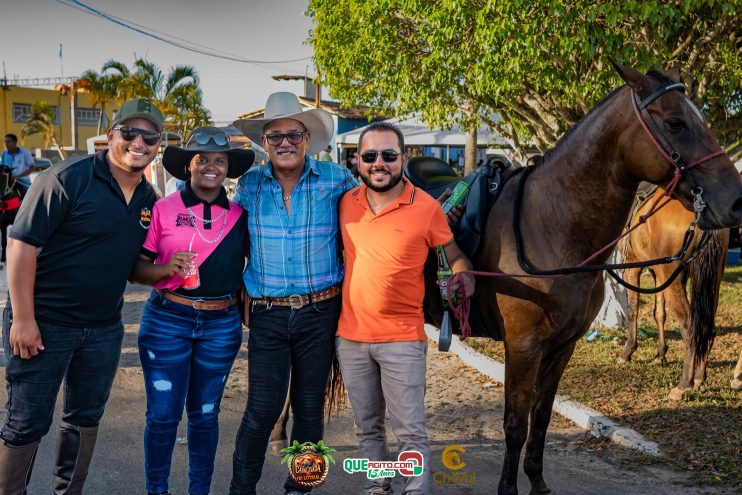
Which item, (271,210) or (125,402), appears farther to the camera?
(125,402)

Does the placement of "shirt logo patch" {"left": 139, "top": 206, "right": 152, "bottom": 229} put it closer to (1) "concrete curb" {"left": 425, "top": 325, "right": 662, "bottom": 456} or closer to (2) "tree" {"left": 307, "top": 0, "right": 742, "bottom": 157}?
(1) "concrete curb" {"left": 425, "top": 325, "right": 662, "bottom": 456}

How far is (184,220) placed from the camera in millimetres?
3266

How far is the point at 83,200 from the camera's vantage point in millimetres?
2963

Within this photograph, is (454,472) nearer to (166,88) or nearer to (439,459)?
(439,459)

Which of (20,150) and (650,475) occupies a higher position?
(20,150)

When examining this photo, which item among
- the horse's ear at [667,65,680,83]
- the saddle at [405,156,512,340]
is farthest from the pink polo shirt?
the horse's ear at [667,65,680,83]

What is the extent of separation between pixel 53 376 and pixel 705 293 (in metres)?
5.24

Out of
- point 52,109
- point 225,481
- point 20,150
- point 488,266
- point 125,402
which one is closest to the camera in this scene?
point 488,266

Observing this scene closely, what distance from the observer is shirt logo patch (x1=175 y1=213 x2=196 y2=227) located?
3.26 m

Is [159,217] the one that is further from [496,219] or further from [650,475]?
[650,475]

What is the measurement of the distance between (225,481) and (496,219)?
2.27 metres

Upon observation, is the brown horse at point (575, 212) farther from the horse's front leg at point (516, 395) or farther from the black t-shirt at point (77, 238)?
the black t-shirt at point (77, 238)

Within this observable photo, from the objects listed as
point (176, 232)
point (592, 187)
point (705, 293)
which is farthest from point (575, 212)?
point (705, 293)

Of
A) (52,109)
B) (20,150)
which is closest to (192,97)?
(20,150)
